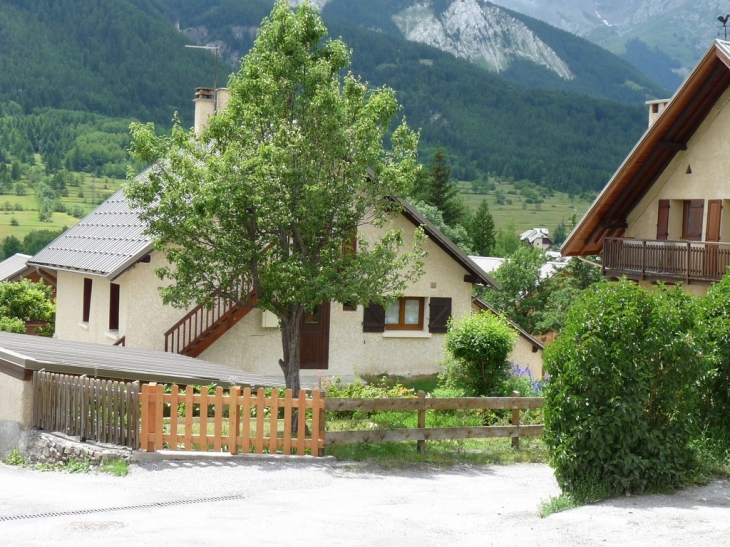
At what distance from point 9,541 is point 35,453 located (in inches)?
239

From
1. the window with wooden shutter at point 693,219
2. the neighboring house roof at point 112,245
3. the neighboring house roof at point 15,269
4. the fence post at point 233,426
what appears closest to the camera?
the fence post at point 233,426

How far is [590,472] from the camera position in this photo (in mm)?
12430

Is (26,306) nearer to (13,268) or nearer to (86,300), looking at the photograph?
(86,300)

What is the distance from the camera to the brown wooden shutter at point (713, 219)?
986 inches

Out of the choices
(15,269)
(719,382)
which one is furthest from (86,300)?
(719,382)

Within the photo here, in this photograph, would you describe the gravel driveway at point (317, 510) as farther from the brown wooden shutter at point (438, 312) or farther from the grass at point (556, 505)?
the brown wooden shutter at point (438, 312)

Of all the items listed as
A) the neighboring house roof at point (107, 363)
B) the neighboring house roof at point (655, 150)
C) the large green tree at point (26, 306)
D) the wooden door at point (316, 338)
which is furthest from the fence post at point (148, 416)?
the large green tree at point (26, 306)

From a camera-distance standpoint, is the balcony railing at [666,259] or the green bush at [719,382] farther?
the balcony railing at [666,259]

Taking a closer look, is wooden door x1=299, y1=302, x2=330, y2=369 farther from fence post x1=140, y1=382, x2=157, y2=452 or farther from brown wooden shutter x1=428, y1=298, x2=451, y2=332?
fence post x1=140, y1=382, x2=157, y2=452

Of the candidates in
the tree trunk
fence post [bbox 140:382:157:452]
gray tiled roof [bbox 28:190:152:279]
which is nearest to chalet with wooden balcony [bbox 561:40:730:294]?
the tree trunk

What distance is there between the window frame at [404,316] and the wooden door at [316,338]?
2018 mm

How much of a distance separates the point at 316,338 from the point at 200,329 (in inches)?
147

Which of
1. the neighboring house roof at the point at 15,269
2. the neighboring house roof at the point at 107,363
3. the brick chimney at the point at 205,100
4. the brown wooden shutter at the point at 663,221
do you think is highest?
the brick chimney at the point at 205,100

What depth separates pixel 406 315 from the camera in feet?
101
